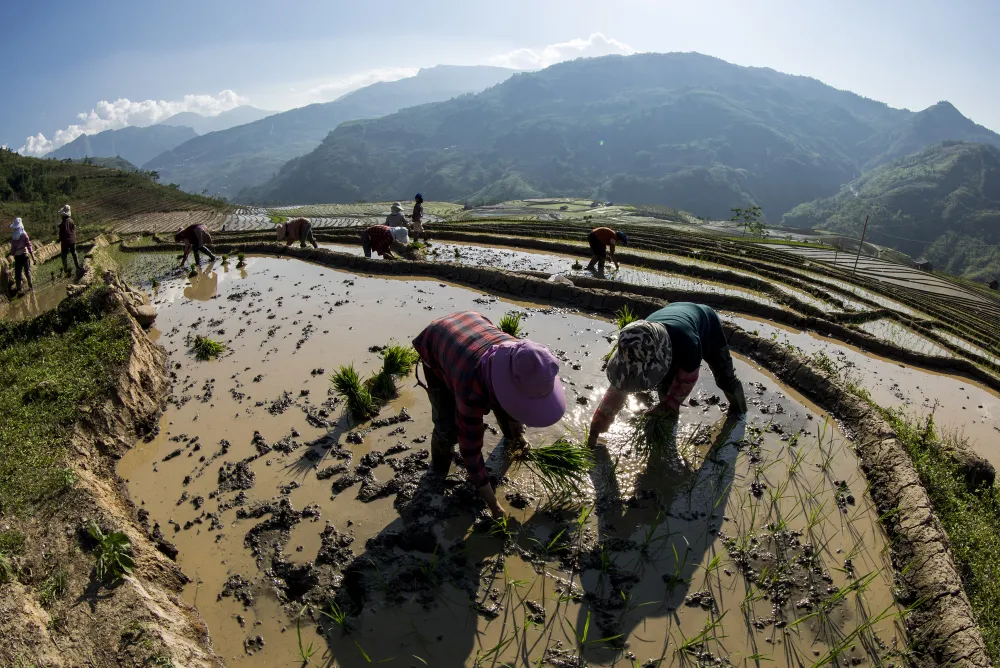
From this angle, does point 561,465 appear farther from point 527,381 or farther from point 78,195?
point 78,195

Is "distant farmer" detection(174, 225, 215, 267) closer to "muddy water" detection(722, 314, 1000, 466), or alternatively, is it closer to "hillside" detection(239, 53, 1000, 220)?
"muddy water" detection(722, 314, 1000, 466)

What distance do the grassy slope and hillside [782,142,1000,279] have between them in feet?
250

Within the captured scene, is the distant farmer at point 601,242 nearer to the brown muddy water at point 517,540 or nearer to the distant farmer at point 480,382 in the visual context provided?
the brown muddy water at point 517,540

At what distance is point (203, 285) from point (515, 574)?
971 centimetres

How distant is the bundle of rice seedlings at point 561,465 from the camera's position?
359 cm

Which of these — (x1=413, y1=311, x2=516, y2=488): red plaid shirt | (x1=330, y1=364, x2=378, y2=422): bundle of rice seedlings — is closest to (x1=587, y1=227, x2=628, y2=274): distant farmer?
(x1=330, y1=364, x2=378, y2=422): bundle of rice seedlings

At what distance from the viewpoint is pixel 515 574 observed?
10.4 feet

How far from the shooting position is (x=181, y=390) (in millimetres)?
5508

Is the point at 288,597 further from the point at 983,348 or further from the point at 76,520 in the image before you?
the point at 983,348

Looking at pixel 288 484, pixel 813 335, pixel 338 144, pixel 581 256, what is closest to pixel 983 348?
pixel 813 335

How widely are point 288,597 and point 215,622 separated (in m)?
0.39

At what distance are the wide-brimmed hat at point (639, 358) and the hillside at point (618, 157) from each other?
102823 mm

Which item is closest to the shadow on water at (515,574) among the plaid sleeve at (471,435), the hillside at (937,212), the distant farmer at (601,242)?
the plaid sleeve at (471,435)

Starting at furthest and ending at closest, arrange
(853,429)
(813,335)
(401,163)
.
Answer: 1. (401,163)
2. (813,335)
3. (853,429)
